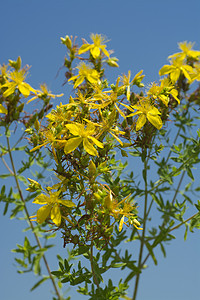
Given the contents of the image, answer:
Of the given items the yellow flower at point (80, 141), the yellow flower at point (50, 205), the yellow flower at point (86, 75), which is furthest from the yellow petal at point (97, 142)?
the yellow flower at point (86, 75)

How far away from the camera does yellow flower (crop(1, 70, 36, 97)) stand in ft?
7.57

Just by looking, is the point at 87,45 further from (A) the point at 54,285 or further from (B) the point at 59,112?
(A) the point at 54,285

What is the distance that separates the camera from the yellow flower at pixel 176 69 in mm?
2064

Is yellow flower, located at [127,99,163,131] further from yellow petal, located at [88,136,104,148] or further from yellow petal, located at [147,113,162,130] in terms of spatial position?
yellow petal, located at [88,136,104,148]

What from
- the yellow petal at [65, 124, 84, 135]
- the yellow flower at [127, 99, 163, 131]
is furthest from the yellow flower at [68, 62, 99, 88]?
the yellow petal at [65, 124, 84, 135]

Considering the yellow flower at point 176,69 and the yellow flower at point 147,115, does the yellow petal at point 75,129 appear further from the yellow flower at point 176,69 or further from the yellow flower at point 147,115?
the yellow flower at point 176,69

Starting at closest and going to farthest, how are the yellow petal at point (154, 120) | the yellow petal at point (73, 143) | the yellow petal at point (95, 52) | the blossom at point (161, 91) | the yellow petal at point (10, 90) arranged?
the yellow petal at point (73, 143), the yellow petal at point (154, 120), the blossom at point (161, 91), the yellow petal at point (95, 52), the yellow petal at point (10, 90)

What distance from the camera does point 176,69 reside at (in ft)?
6.98

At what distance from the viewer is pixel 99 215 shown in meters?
1.43

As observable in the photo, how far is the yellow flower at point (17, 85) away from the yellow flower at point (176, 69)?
2.89 ft

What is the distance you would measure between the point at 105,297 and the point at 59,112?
0.92 m

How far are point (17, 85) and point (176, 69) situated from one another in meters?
1.04

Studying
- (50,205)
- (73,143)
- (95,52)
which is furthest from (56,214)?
(95,52)

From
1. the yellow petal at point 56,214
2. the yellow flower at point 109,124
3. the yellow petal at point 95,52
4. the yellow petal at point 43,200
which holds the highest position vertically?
the yellow petal at point 95,52
